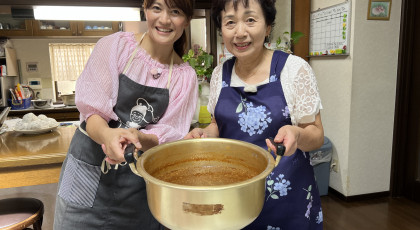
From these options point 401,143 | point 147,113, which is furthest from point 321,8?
point 147,113

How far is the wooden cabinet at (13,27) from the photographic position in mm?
5020

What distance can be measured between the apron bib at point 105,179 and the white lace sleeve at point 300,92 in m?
0.44

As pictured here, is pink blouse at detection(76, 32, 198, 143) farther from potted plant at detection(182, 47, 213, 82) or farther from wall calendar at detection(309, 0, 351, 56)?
wall calendar at detection(309, 0, 351, 56)

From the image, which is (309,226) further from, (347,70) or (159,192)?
(347,70)

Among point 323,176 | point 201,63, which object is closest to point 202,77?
point 201,63

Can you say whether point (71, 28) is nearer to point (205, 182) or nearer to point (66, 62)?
point (66, 62)

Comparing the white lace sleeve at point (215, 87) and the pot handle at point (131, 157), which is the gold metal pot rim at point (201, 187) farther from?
the white lace sleeve at point (215, 87)

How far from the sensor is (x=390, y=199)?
3064mm

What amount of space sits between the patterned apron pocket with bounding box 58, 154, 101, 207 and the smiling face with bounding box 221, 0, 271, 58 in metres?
0.69

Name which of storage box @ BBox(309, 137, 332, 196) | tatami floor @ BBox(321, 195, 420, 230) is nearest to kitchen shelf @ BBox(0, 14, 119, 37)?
storage box @ BBox(309, 137, 332, 196)

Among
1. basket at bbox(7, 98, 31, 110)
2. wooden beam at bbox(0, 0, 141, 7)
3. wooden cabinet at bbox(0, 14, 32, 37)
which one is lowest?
basket at bbox(7, 98, 31, 110)

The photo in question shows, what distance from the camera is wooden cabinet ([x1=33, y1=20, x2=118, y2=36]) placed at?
5.10 m

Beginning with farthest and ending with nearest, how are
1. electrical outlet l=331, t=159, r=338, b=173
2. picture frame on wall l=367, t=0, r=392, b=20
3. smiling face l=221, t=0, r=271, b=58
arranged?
electrical outlet l=331, t=159, r=338, b=173, picture frame on wall l=367, t=0, r=392, b=20, smiling face l=221, t=0, r=271, b=58

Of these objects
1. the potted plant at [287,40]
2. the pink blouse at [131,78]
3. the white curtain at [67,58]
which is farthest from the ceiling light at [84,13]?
the white curtain at [67,58]
